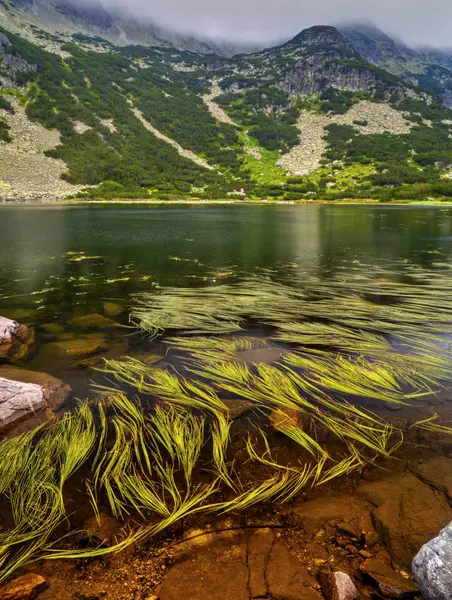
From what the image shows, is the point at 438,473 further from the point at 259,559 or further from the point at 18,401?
the point at 18,401

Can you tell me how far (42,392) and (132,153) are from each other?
146 meters

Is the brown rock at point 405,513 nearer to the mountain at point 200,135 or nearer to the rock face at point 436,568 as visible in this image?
the rock face at point 436,568

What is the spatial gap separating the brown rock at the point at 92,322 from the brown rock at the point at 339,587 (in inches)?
307

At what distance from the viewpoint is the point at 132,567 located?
286cm

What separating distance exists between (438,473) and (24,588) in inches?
176

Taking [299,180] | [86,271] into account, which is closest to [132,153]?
[299,180]

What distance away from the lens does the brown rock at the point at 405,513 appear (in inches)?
121

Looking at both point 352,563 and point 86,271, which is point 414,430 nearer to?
point 352,563

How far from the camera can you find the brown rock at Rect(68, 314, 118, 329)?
30.1ft

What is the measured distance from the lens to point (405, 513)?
3.42m

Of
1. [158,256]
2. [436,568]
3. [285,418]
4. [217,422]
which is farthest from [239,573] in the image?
[158,256]

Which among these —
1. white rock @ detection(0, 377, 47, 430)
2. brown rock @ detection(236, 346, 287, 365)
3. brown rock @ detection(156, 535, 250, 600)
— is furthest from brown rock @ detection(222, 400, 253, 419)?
white rock @ detection(0, 377, 47, 430)

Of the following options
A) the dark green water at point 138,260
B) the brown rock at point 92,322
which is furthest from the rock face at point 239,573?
the brown rock at point 92,322

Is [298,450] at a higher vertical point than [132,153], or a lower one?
lower
